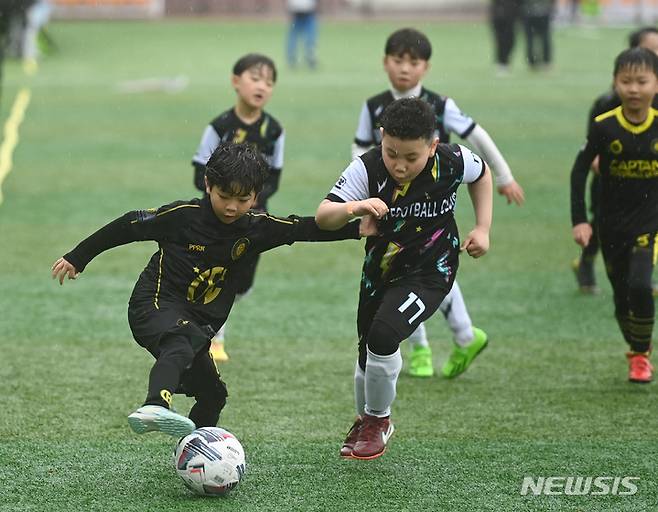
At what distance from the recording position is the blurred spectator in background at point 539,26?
24.0 metres

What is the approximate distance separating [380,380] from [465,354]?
1677mm

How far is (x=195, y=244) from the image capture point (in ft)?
16.7

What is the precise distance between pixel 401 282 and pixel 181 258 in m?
0.93

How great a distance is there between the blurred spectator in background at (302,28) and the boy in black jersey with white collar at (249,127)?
16.9 metres

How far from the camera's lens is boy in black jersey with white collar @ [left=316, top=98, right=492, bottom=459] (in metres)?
5.06

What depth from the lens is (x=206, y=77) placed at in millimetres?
22375

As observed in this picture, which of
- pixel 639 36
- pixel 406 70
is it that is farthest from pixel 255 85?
pixel 639 36

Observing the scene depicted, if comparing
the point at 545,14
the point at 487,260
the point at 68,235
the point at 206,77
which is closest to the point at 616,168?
the point at 487,260

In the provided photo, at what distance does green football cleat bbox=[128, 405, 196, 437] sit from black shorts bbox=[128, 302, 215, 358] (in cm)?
45

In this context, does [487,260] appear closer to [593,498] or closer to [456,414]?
[456,414]

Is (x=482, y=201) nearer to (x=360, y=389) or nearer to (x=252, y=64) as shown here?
(x=360, y=389)

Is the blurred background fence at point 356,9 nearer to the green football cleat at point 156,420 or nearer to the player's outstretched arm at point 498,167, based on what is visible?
the player's outstretched arm at point 498,167

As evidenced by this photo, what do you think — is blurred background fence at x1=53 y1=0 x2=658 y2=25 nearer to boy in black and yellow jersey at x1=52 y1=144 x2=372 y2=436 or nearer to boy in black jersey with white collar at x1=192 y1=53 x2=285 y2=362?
boy in black jersey with white collar at x1=192 y1=53 x2=285 y2=362

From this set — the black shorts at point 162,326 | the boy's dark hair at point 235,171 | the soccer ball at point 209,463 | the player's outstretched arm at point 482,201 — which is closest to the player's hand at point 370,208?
the boy's dark hair at point 235,171
